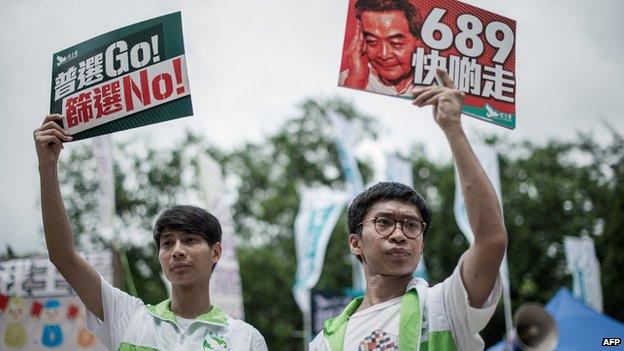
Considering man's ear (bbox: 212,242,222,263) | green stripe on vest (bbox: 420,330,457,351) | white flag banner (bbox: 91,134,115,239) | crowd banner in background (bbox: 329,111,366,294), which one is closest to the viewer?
green stripe on vest (bbox: 420,330,457,351)

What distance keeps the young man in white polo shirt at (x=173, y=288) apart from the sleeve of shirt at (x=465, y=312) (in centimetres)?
93

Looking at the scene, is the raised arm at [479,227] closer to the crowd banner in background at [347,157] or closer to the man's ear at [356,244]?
the man's ear at [356,244]

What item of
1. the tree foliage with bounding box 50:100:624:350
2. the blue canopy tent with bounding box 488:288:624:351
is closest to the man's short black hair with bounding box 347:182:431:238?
the blue canopy tent with bounding box 488:288:624:351

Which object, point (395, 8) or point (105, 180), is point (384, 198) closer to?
point (395, 8)

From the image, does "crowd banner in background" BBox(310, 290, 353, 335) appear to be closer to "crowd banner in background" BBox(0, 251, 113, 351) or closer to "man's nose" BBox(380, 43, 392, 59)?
"crowd banner in background" BBox(0, 251, 113, 351)

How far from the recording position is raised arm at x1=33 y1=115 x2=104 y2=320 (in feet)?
8.70

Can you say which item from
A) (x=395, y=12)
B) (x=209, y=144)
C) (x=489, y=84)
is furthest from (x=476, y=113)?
(x=209, y=144)

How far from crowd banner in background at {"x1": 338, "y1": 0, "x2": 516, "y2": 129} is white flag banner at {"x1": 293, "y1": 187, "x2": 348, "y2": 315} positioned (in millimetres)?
9102

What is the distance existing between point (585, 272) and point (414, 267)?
11.8 meters

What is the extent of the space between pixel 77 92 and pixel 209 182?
7931 millimetres

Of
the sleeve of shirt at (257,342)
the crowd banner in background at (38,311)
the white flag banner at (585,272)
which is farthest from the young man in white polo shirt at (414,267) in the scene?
the white flag banner at (585,272)

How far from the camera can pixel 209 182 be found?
10930 mm

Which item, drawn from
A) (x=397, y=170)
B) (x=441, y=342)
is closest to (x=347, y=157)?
(x=397, y=170)

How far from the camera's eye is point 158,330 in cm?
275
